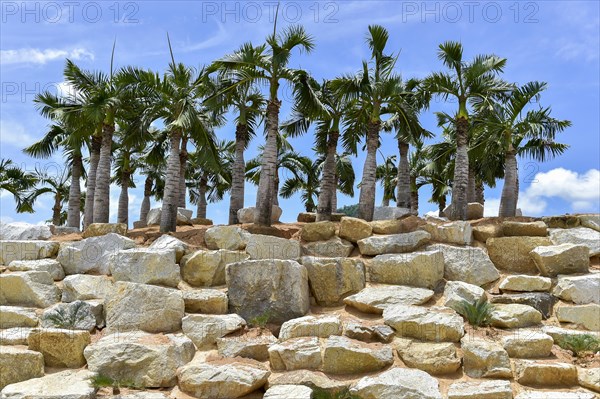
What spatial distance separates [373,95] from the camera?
58.9 ft

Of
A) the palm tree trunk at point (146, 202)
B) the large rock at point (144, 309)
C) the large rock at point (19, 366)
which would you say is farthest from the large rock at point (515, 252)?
the palm tree trunk at point (146, 202)

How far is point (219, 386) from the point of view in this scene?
9773 millimetres

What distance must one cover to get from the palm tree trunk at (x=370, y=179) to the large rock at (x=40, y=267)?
9.81m

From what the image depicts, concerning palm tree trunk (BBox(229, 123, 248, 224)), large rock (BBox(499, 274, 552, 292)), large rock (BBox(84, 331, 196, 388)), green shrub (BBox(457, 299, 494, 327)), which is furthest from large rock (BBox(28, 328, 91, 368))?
palm tree trunk (BBox(229, 123, 248, 224))

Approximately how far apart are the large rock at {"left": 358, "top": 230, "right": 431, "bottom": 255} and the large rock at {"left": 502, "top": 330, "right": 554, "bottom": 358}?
4.06 metres

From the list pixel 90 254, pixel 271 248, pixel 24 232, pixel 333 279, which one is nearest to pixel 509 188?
pixel 333 279

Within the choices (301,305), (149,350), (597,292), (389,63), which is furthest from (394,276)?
(389,63)

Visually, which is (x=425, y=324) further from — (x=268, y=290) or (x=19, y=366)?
(x=19, y=366)

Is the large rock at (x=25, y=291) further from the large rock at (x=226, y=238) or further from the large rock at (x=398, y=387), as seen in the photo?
the large rock at (x=398, y=387)

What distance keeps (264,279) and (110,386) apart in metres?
4.05

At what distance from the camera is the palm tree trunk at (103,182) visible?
63.2 ft

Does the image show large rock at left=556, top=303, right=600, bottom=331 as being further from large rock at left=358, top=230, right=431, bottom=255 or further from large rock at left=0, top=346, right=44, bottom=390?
large rock at left=0, top=346, right=44, bottom=390

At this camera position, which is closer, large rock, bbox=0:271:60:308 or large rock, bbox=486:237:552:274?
large rock, bbox=0:271:60:308

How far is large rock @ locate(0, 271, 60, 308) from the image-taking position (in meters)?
13.0
